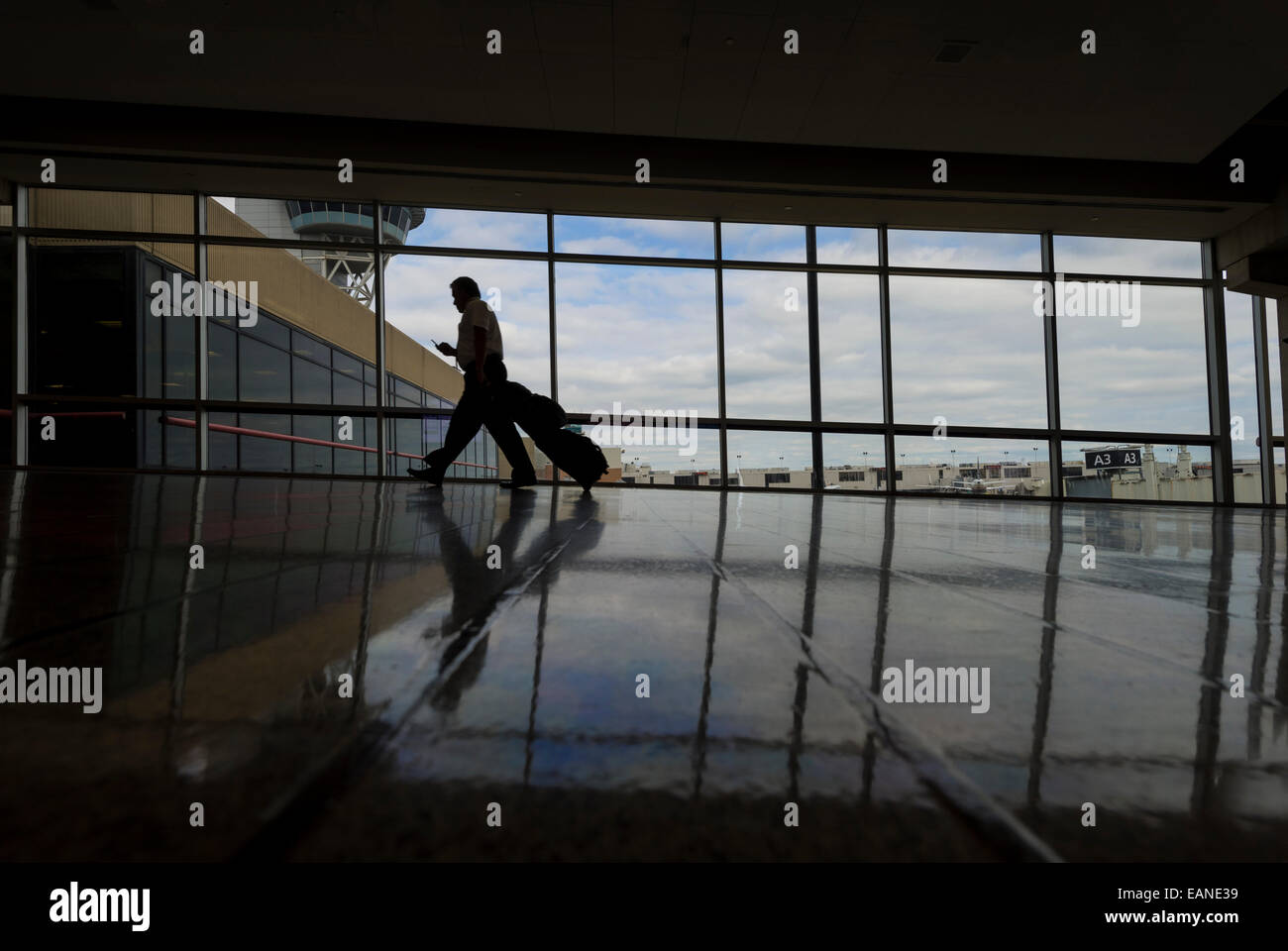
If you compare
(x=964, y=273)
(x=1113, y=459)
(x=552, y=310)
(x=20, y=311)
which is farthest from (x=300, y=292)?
(x=1113, y=459)

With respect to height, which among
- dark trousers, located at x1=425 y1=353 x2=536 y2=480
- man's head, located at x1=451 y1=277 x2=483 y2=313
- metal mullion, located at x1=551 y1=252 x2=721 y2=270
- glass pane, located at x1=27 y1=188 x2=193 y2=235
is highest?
glass pane, located at x1=27 y1=188 x2=193 y2=235

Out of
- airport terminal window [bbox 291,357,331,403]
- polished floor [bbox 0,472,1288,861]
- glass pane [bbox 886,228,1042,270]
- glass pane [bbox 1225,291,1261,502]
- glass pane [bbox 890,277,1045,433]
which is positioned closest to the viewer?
polished floor [bbox 0,472,1288,861]

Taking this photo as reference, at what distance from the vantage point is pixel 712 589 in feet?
4.23

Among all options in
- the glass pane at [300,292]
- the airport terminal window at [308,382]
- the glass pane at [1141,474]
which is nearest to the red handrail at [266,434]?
the airport terminal window at [308,382]

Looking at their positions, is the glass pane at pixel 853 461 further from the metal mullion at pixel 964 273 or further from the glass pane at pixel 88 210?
the glass pane at pixel 88 210

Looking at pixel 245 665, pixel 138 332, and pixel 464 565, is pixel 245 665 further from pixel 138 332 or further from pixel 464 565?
pixel 138 332

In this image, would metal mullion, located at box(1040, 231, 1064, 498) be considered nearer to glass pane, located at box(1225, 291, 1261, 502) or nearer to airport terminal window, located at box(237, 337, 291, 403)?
glass pane, located at box(1225, 291, 1261, 502)

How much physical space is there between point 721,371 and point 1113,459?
17.6 feet

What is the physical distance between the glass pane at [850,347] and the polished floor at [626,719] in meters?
7.94

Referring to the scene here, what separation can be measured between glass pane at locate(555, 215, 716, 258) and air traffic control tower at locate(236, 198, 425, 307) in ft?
5.92

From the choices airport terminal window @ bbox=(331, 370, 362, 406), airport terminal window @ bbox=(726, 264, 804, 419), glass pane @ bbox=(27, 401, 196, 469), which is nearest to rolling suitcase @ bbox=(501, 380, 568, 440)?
airport terminal window @ bbox=(726, 264, 804, 419)

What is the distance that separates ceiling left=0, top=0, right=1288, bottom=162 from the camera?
5.64 metres

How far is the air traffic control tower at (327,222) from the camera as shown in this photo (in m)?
8.78

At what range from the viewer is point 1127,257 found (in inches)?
380
